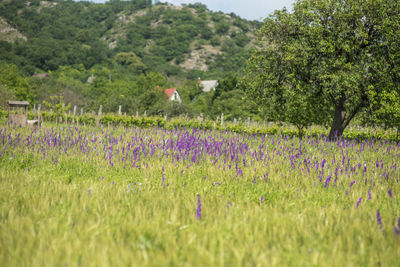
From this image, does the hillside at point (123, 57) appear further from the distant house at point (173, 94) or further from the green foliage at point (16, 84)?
the distant house at point (173, 94)

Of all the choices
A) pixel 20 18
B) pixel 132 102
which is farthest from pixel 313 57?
pixel 20 18

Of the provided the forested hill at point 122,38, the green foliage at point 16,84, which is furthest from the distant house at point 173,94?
the green foliage at point 16,84

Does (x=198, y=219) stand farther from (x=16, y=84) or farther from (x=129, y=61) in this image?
(x=129, y=61)

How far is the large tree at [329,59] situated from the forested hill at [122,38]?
97.0 meters

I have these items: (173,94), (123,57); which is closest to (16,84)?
(173,94)

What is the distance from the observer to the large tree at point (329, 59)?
1405 cm

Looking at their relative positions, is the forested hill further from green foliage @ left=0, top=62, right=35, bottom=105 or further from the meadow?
the meadow

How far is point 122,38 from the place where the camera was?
486 ft

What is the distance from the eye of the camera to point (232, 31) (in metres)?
180

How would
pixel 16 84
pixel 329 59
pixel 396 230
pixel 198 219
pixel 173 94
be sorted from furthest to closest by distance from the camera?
pixel 173 94
pixel 16 84
pixel 329 59
pixel 198 219
pixel 396 230

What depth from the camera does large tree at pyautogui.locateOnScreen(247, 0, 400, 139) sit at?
14047mm

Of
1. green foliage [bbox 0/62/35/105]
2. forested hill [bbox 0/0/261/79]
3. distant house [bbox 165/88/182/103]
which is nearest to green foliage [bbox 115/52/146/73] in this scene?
forested hill [bbox 0/0/261/79]

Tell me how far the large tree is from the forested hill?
318ft

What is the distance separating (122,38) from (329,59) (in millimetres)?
146976
